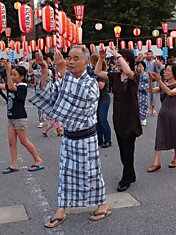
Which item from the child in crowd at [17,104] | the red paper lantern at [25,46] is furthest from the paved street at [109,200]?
the red paper lantern at [25,46]

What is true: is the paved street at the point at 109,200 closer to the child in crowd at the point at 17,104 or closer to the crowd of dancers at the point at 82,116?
the crowd of dancers at the point at 82,116

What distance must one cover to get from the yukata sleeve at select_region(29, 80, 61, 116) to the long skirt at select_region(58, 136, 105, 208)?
0.33 m

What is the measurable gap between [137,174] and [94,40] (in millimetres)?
26653

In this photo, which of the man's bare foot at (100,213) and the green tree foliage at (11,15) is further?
the green tree foliage at (11,15)

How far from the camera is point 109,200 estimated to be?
156 inches

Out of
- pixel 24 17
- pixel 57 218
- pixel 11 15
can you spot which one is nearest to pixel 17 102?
pixel 57 218

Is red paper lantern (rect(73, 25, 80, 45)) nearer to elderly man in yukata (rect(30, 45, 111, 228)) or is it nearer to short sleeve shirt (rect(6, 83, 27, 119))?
short sleeve shirt (rect(6, 83, 27, 119))

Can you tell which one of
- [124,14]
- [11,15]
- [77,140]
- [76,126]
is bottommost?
[77,140]

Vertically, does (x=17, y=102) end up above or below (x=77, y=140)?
above

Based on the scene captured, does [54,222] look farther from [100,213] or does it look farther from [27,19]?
[27,19]

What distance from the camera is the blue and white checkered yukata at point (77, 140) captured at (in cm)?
312

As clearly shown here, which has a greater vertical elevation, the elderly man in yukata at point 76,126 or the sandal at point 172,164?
the elderly man in yukata at point 76,126

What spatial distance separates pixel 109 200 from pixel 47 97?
1.40 metres

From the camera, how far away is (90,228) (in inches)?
131
